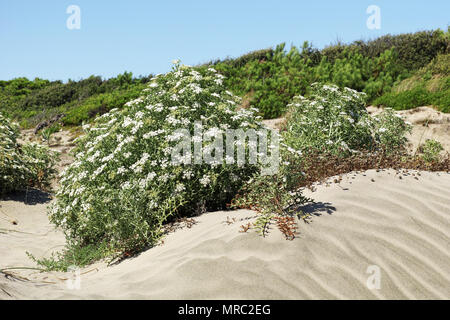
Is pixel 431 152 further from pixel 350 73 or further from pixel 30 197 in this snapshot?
pixel 30 197

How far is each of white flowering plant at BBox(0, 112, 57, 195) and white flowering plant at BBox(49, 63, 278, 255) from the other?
12.2 ft

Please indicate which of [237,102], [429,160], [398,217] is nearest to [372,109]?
[429,160]

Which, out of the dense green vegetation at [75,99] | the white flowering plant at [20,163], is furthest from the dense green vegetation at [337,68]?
the white flowering plant at [20,163]

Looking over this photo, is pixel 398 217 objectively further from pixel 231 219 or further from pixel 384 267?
pixel 231 219

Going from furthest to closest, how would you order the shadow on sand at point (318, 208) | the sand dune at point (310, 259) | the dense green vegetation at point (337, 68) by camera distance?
the dense green vegetation at point (337, 68) → the shadow on sand at point (318, 208) → the sand dune at point (310, 259)

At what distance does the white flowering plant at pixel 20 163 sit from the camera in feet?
28.0

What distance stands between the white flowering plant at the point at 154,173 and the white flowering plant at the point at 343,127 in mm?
1146

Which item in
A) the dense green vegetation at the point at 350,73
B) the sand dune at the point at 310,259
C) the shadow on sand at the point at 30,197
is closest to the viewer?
the sand dune at the point at 310,259

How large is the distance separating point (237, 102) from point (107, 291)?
403cm

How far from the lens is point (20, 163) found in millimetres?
8797

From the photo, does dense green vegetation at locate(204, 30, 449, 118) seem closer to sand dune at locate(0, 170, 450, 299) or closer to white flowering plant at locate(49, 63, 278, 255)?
white flowering plant at locate(49, 63, 278, 255)

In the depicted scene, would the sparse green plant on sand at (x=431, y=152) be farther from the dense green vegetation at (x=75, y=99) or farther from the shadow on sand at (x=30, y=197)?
the dense green vegetation at (x=75, y=99)

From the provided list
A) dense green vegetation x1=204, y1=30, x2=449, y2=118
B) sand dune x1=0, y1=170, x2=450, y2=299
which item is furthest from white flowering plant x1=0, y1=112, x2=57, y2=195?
dense green vegetation x1=204, y1=30, x2=449, y2=118

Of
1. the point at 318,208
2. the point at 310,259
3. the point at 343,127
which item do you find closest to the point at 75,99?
the point at 343,127
